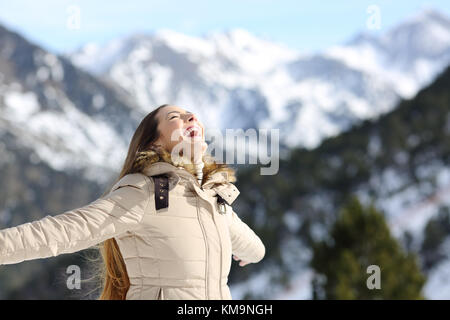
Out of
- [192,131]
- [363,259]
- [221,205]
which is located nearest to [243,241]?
[221,205]

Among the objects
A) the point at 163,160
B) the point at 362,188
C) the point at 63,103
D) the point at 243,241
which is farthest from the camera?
the point at 63,103

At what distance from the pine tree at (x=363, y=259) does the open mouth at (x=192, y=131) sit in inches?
457

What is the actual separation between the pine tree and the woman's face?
11.6m

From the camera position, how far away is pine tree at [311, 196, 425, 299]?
13.8m

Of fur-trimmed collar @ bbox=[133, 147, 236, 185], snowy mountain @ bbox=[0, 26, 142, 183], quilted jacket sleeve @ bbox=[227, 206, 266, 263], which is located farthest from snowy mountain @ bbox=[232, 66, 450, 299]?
snowy mountain @ bbox=[0, 26, 142, 183]

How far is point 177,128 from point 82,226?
552 mm

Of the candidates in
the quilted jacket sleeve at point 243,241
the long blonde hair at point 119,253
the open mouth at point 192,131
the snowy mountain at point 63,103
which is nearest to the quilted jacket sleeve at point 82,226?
the long blonde hair at point 119,253

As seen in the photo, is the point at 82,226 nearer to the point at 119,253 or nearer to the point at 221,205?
the point at 119,253

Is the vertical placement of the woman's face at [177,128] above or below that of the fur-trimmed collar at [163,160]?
above

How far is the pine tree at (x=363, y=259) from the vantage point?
13.8 metres

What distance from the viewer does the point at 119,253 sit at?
234 centimetres

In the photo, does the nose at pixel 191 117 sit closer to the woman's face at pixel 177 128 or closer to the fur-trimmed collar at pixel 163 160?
the woman's face at pixel 177 128

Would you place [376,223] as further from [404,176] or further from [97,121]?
[97,121]

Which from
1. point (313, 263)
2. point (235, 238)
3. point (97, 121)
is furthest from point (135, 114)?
point (235, 238)
